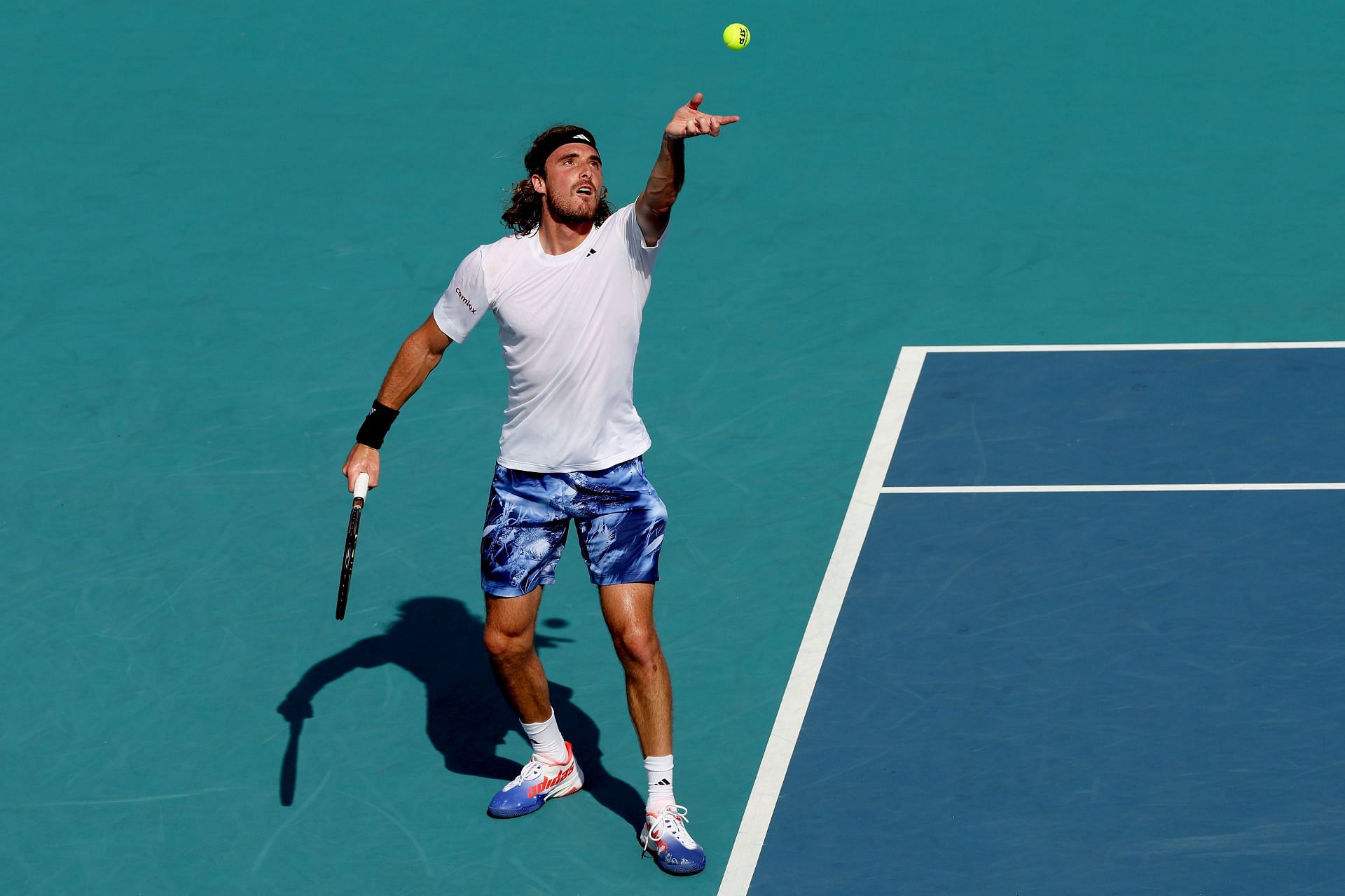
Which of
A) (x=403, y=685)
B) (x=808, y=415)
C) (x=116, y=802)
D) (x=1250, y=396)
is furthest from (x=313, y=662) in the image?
(x=1250, y=396)

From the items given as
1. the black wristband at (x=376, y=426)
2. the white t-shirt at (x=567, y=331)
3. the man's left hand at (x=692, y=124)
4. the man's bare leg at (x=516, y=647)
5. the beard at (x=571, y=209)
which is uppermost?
the man's left hand at (x=692, y=124)

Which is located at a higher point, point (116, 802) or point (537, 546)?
point (537, 546)

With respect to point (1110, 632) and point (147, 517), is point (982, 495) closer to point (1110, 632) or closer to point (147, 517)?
point (1110, 632)

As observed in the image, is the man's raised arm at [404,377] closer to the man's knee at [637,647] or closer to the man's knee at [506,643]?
the man's knee at [506,643]

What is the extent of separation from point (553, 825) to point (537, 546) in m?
1.08

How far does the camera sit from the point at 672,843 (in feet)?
21.7

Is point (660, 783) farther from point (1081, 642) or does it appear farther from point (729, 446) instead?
point (729, 446)

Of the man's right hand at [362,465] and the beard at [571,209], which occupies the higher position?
the beard at [571,209]

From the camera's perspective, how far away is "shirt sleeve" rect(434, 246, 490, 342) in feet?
21.9

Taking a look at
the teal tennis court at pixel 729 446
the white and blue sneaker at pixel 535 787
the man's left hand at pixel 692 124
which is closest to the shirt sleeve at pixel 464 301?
the man's left hand at pixel 692 124

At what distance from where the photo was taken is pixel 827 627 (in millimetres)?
7988

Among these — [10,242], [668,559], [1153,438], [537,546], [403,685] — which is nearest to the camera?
[537,546]

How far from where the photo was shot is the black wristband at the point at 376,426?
267 inches

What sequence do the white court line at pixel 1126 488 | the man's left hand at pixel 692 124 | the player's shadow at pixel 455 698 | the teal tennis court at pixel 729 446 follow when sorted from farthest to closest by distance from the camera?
1. the white court line at pixel 1126 488
2. the player's shadow at pixel 455 698
3. the teal tennis court at pixel 729 446
4. the man's left hand at pixel 692 124
